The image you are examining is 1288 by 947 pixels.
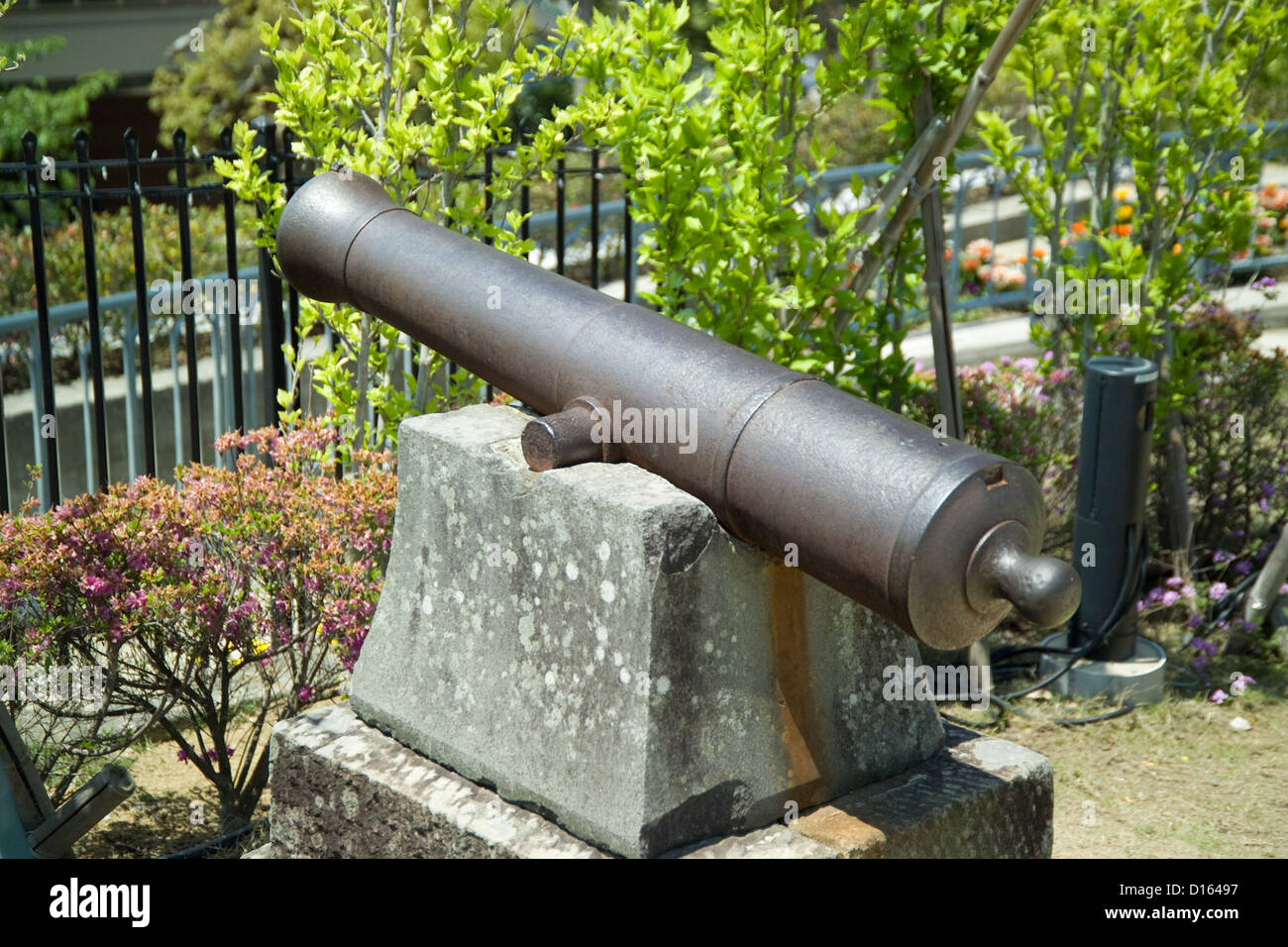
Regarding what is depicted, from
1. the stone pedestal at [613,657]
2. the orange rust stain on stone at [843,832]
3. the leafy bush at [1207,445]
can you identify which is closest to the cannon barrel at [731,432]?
the stone pedestal at [613,657]

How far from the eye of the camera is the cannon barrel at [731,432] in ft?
7.55

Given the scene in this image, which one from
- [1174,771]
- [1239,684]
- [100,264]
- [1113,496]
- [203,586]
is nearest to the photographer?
[203,586]

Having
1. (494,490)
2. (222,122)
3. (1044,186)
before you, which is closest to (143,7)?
(222,122)

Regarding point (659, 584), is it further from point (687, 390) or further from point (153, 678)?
point (153, 678)

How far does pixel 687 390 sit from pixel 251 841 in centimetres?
224

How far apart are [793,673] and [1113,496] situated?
2674 mm

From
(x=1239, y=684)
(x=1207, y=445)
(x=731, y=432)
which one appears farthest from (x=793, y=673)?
(x=1207, y=445)

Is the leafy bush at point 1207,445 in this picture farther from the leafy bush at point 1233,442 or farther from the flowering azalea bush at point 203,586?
the flowering azalea bush at point 203,586

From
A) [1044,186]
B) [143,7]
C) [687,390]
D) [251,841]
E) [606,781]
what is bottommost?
[251,841]

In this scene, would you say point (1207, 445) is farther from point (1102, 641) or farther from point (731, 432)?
point (731, 432)

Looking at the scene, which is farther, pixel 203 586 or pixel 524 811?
pixel 203 586

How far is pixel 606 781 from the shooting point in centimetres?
260

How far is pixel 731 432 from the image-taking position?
2562mm

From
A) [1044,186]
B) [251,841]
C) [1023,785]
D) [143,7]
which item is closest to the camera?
[1023,785]
